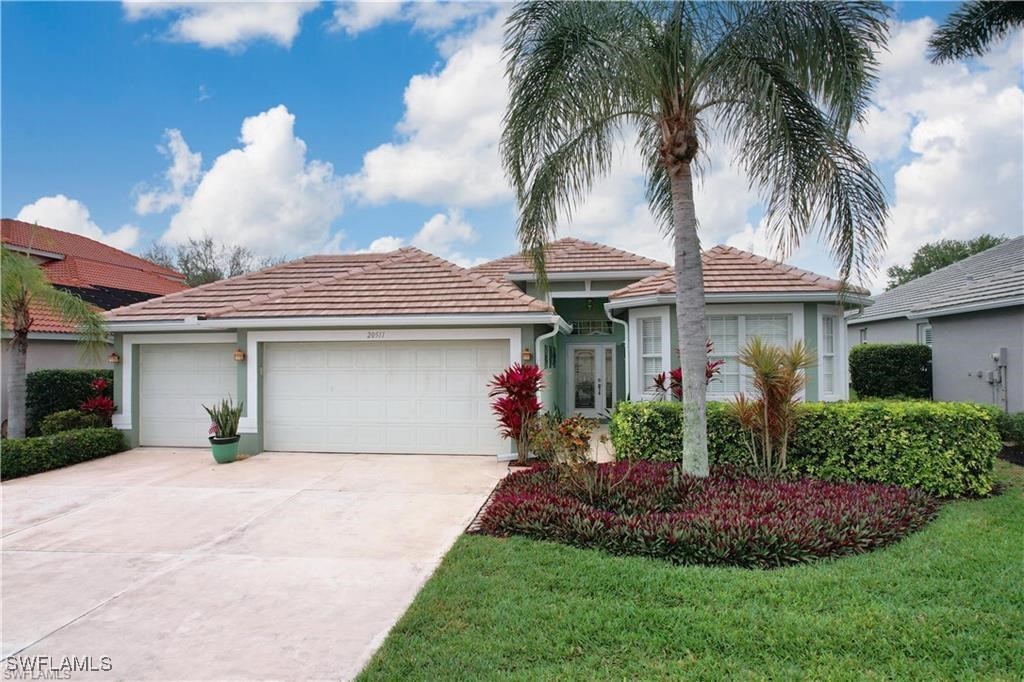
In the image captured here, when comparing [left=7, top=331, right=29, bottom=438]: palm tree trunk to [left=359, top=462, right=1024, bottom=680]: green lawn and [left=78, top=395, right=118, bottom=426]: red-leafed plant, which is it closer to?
[left=78, top=395, right=118, bottom=426]: red-leafed plant

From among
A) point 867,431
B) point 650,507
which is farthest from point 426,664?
point 867,431

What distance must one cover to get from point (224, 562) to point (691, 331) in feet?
20.3

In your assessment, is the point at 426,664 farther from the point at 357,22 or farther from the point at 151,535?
the point at 357,22

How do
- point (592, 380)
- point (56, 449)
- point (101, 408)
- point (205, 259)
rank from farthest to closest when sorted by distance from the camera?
point (205, 259), point (592, 380), point (101, 408), point (56, 449)

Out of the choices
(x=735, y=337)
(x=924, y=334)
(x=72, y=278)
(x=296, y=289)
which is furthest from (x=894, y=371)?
(x=72, y=278)

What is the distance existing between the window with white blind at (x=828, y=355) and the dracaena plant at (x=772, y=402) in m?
4.25

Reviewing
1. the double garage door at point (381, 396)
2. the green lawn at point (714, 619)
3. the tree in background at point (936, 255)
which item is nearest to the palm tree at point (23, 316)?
the double garage door at point (381, 396)

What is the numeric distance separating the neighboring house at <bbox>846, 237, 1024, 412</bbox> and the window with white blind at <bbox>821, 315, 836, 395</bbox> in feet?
2.59

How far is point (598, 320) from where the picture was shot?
1620cm

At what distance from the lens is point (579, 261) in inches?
632

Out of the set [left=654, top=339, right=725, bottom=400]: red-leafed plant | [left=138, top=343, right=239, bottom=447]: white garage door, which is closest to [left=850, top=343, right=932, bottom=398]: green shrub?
[left=654, top=339, right=725, bottom=400]: red-leafed plant

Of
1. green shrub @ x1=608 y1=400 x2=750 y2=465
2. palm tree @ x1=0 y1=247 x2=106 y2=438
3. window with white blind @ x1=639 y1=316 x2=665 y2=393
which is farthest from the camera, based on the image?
window with white blind @ x1=639 y1=316 x2=665 y2=393

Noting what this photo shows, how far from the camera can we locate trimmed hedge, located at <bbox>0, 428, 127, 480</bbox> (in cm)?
973

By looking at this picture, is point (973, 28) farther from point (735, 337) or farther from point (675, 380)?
point (675, 380)
